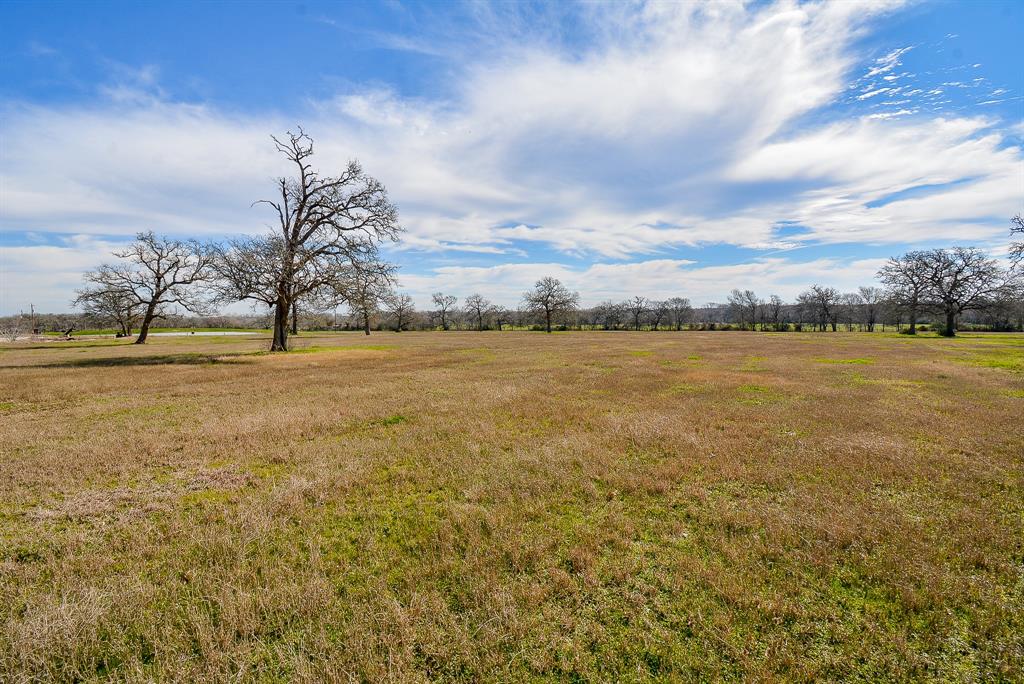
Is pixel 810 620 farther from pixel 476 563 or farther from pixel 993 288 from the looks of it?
pixel 993 288

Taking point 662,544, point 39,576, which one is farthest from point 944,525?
point 39,576

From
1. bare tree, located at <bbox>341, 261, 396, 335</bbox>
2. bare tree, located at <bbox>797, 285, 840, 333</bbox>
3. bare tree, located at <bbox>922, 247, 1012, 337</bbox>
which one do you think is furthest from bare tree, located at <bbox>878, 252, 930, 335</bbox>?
bare tree, located at <bbox>341, 261, 396, 335</bbox>

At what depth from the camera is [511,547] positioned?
16.7ft

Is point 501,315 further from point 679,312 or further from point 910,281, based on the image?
point 910,281

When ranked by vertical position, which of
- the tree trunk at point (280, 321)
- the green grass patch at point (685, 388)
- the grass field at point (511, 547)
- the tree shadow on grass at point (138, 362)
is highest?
the tree trunk at point (280, 321)

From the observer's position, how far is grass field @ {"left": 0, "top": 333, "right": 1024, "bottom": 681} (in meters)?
3.53

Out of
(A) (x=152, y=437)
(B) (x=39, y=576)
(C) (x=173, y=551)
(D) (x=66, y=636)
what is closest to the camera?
(D) (x=66, y=636)

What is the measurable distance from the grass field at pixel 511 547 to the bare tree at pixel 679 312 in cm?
12097

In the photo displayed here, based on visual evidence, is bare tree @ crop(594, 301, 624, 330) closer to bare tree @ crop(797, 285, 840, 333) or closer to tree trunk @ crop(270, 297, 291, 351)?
bare tree @ crop(797, 285, 840, 333)

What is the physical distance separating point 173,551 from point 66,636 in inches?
60.5

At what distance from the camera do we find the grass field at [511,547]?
11.6ft

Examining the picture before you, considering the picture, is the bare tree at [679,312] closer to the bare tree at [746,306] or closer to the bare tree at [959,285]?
the bare tree at [746,306]

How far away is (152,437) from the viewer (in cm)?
974

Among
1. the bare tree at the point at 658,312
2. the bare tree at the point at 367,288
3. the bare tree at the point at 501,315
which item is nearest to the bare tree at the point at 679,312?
the bare tree at the point at 658,312
